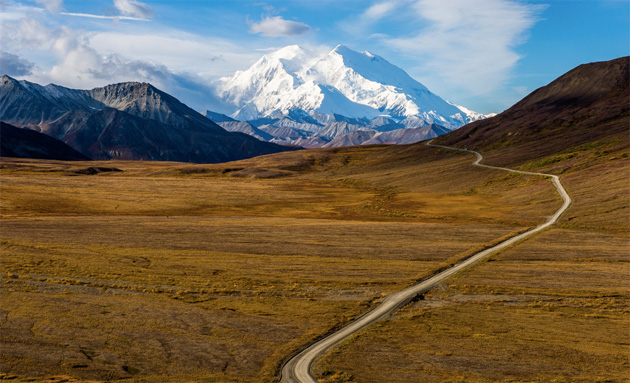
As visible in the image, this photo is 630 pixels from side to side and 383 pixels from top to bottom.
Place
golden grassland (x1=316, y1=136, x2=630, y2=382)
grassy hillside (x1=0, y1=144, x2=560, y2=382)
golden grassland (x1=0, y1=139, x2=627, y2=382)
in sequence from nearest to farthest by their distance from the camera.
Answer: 1. golden grassland (x1=316, y1=136, x2=630, y2=382)
2. golden grassland (x1=0, y1=139, x2=627, y2=382)
3. grassy hillside (x1=0, y1=144, x2=560, y2=382)

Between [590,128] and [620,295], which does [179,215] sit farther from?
[590,128]

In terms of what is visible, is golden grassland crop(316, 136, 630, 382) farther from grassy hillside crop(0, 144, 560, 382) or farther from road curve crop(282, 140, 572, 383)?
grassy hillside crop(0, 144, 560, 382)

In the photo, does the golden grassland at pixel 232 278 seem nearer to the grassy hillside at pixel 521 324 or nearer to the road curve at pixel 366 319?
the grassy hillside at pixel 521 324

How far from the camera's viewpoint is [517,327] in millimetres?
38312

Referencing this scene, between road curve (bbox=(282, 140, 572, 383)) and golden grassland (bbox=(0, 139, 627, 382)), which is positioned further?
golden grassland (bbox=(0, 139, 627, 382))

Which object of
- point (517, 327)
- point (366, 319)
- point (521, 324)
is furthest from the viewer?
point (366, 319)

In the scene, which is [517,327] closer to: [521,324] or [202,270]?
[521,324]

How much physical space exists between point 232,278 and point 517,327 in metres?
28.4

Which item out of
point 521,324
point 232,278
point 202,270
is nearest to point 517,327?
point 521,324

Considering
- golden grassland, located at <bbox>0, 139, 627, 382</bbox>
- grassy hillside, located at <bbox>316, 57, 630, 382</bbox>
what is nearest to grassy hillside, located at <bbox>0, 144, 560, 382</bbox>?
golden grassland, located at <bbox>0, 139, 627, 382</bbox>

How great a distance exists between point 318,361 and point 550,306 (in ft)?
78.3

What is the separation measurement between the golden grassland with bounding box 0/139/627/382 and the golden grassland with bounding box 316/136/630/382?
30cm

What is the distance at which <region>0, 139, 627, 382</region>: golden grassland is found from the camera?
3272 cm

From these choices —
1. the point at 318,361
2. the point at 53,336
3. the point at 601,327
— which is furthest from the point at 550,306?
the point at 53,336
